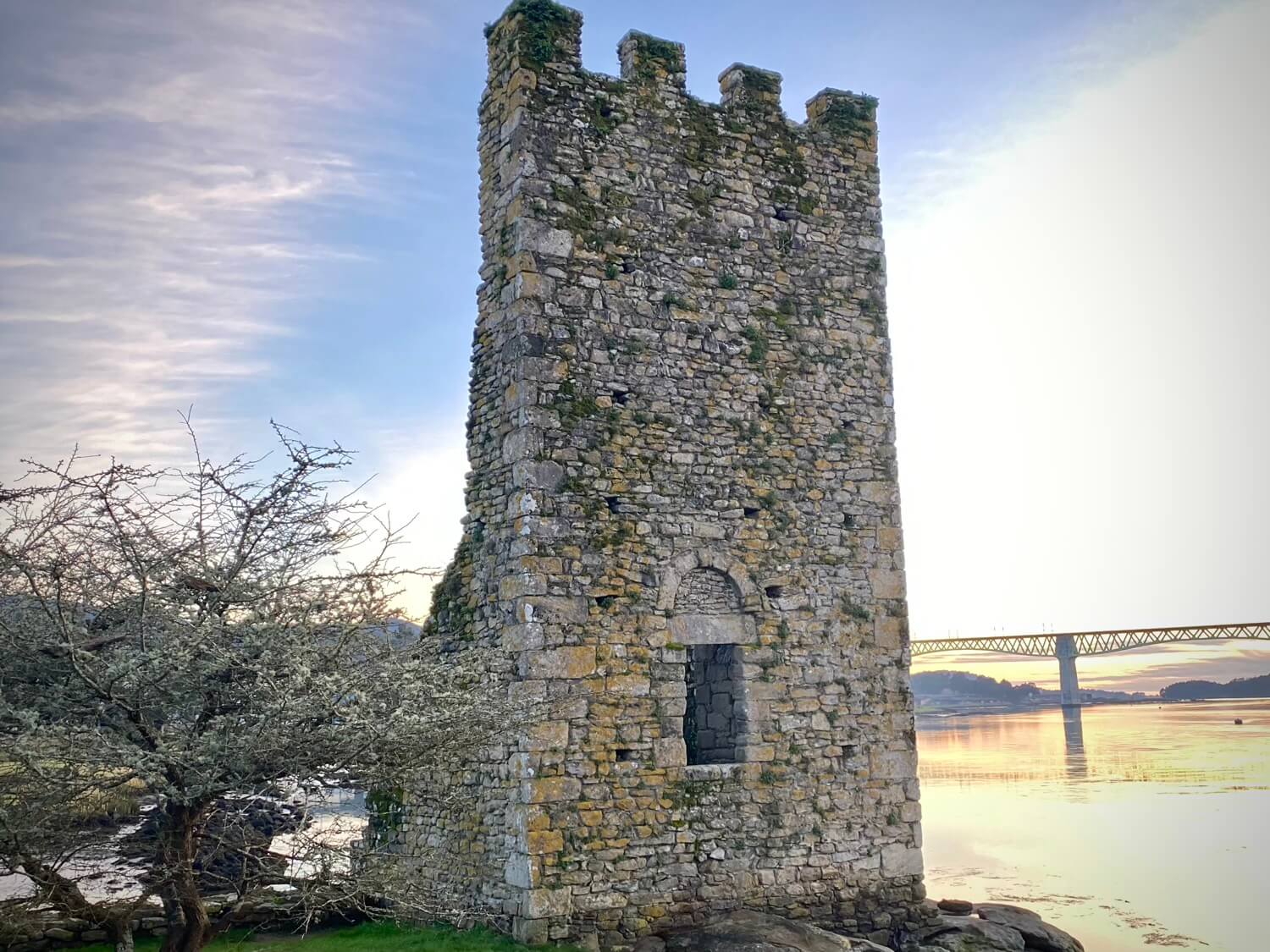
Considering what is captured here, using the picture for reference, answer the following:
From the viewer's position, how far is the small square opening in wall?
11.6m

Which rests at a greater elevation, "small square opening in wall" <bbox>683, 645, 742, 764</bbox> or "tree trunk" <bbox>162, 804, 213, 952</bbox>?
"small square opening in wall" <bbox>683, 645, 742, 764</bbox>

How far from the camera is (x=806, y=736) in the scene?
11.8m

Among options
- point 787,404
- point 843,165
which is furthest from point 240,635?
point 843,165

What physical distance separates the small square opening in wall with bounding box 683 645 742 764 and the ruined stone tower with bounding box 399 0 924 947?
3 centimetres

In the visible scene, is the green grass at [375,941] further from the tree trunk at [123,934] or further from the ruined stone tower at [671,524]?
the tree trunk at [123,934]

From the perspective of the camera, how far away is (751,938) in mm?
10234

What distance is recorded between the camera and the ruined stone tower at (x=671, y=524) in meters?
10.5

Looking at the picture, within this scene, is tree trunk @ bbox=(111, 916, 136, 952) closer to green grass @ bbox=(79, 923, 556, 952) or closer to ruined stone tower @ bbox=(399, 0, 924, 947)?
green grass @ bbox=(79, 923, 556, 952)

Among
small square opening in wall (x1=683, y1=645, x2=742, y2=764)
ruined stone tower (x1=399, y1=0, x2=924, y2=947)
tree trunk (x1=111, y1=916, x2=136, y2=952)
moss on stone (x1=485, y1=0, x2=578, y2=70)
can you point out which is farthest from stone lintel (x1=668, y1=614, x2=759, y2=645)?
moss on stone (x1=485, y1=0, x2=578, y2=70)

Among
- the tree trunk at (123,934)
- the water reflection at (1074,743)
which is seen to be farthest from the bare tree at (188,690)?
the water reflection at (1074,743)

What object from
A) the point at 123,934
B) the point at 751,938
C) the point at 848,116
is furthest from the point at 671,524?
the point at 123,934

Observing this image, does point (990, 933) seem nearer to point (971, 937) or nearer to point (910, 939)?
point (971, 937)

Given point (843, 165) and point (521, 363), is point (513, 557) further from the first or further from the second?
point (843, 165)

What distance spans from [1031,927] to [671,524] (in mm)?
6184
